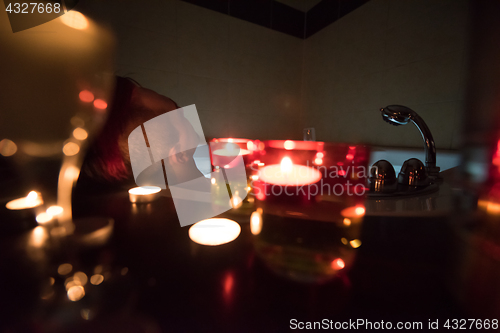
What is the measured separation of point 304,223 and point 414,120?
0.43 metres

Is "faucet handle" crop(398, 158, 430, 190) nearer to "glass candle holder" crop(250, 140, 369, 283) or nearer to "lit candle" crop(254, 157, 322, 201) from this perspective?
"glass candle holder" crop(250, 140, 369, 283)

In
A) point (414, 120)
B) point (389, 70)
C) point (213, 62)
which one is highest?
point (213, 62)

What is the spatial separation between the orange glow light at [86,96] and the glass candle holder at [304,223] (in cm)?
52

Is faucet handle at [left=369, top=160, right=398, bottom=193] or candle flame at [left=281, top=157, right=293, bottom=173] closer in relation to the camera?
candle flame at [left=281, top=157, right=293, bottom=173]

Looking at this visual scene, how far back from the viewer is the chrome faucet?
0.49 m

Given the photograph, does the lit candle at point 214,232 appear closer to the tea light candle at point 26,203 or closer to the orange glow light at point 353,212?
the orange glow light at point 353,212

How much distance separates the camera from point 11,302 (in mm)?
145

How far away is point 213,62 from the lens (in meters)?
1.31

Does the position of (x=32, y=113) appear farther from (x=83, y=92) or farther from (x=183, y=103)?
(x=183, y=103)

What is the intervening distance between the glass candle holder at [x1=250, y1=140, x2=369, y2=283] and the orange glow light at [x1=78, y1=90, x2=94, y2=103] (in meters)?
0.52

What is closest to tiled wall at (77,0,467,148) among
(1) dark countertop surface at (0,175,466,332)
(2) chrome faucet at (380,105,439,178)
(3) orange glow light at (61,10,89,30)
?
(3) orange glow light at (61,10,89,30)

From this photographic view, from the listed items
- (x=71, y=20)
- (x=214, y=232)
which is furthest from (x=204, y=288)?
(x=71, y=20)

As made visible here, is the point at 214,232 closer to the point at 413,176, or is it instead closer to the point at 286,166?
the point at 286,166

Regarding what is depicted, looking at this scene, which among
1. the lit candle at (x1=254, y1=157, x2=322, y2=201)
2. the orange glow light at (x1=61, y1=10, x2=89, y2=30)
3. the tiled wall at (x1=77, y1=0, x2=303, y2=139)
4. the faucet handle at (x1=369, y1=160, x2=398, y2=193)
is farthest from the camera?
the tiled wall at (x1=77, y1=0, x2=303, y2=139)
